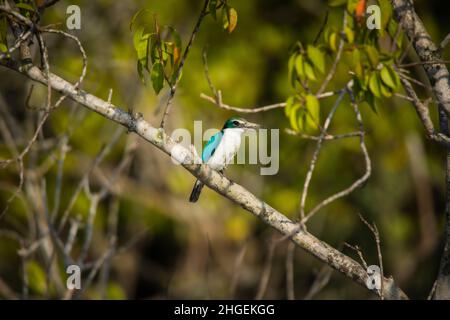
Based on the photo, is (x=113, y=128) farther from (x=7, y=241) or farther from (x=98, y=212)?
(x=7, y=241)

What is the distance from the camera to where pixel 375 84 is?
313 cm

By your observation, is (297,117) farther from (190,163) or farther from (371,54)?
(190,163)

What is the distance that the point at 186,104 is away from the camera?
29.5 ft

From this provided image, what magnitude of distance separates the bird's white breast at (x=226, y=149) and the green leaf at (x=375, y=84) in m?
2.63

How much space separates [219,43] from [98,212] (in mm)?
3102

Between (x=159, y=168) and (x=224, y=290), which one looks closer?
(x=224, y=290)

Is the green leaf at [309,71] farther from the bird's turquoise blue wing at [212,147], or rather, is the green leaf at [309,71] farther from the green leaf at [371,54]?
the bird's turquoise blue wing at [212,147]

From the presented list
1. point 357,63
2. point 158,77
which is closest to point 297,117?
point 357,63

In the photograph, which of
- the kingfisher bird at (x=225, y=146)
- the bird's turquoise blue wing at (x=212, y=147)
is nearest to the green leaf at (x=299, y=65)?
the kingfisher bird at (x=225, y=146)

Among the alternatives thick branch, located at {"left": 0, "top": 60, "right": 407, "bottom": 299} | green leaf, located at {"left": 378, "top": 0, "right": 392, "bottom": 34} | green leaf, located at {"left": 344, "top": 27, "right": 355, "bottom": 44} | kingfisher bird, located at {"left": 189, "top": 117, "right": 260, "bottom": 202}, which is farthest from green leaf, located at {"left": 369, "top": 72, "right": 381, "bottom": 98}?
kingfisher bird, located at {"left": 189, "top": 117, "right": 260, "bottom": 202}

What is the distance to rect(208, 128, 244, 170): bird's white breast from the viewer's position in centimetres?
568

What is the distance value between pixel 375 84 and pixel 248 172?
6.04 m

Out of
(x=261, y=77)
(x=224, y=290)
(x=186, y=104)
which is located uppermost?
(x=261, y=77)
